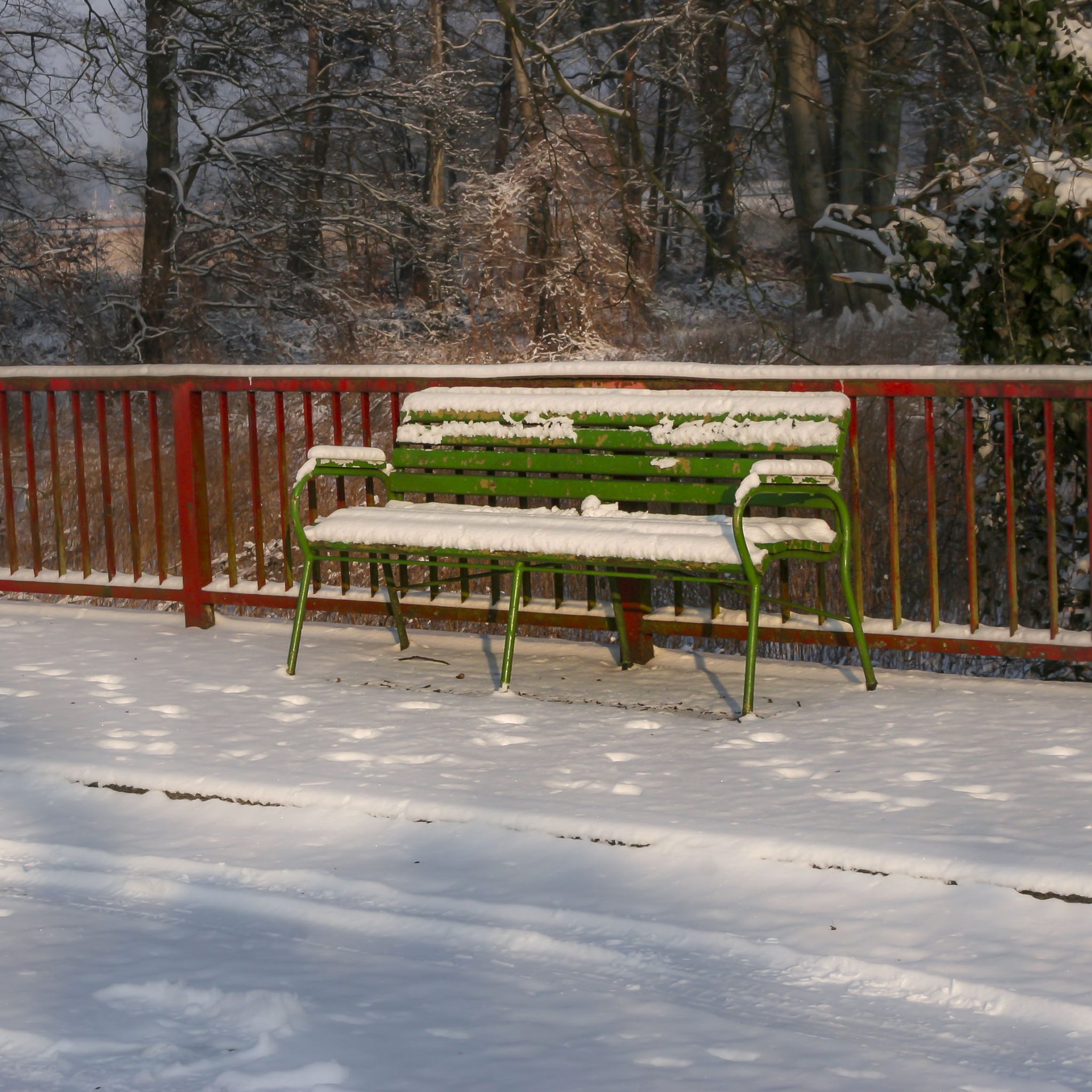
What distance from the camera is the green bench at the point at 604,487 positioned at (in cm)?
493

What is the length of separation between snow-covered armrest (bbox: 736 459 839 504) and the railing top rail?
0.49 m

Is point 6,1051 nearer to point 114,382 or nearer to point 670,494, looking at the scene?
point 670,494

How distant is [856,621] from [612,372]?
1299 mm

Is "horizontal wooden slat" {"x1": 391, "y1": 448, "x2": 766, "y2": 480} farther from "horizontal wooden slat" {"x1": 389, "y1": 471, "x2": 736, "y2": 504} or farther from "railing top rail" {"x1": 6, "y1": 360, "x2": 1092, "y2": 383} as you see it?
"railing top rail" {"x1": 6, "y1": 360, "x2": 1092, "y2": 383}

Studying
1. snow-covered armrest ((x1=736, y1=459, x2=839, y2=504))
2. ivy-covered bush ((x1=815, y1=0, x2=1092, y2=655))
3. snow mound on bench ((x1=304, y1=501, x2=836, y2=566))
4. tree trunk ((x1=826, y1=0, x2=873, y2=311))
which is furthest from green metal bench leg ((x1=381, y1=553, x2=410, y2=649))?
tree trunk ((x1=826, y1=0, x2=873, y2=311))

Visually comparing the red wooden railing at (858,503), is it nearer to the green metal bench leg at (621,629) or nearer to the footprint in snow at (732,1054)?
the green metal bench leg at (621,629)

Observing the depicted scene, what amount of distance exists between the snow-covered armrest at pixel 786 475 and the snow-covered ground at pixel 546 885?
0.74 m

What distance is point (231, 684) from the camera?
5.54 metres

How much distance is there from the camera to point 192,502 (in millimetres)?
6574

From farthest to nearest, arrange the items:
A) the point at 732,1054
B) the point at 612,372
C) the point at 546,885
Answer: the point at 612,372 < the point at 546,885 < the point at 732,1054

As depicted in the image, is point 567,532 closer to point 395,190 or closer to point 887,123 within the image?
point 395,190

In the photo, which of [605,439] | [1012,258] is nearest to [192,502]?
[605,439]

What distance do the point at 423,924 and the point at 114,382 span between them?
3.97 meters

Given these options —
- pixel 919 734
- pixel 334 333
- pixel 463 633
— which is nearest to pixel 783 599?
pixel 919 734
